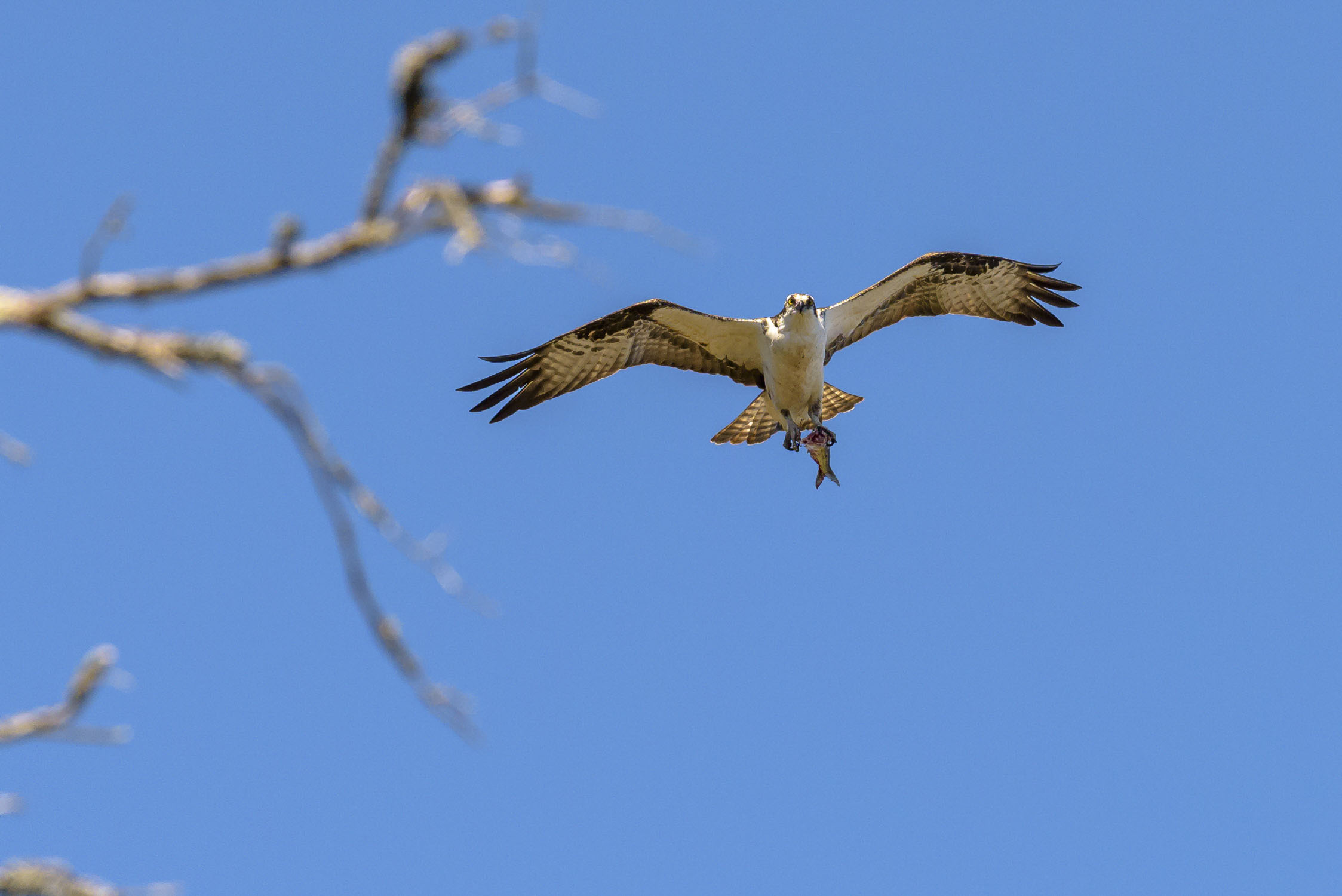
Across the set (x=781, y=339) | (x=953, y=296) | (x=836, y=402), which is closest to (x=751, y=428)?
(x=836, y=402)

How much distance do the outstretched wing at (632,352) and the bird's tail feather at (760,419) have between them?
0.37 meters

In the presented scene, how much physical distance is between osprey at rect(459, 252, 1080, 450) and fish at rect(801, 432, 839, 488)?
80 millimetres

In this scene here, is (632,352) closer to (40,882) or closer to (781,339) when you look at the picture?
(781,339)

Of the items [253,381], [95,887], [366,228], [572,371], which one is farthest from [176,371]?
[572,371]

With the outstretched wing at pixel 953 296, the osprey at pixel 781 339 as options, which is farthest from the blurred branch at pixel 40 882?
the outstretched wing at pixel 953 296

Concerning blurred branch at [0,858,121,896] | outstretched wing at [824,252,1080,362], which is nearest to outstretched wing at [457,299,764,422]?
outstretched wing at [824,252,1080,362]

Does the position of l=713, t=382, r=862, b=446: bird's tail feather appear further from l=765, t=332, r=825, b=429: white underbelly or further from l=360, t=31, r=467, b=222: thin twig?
l=360, t=31, r=467, b=222: thin twig

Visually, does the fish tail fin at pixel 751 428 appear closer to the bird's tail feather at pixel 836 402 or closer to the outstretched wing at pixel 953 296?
the bird's tail feather at pixel 836 402

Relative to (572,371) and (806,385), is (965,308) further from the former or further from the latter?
(572,371)

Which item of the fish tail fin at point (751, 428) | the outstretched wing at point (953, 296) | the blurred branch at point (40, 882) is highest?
the outstretched wing at point (953, 296)

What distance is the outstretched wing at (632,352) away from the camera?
14.0 m

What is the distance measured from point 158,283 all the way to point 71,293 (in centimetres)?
20

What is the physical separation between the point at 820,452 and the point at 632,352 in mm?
2434

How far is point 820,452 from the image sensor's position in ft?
47.7
